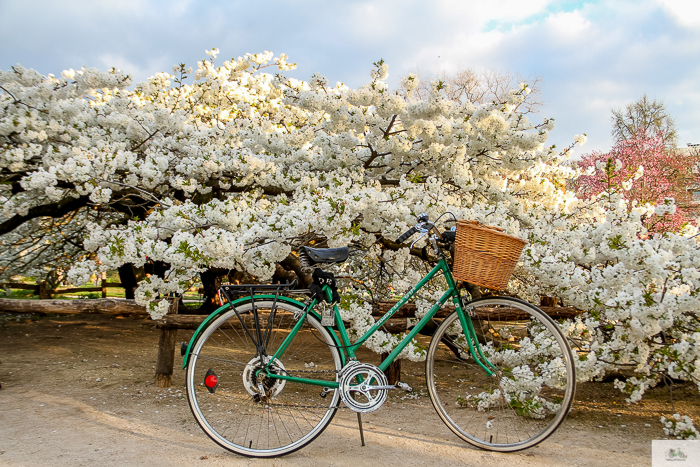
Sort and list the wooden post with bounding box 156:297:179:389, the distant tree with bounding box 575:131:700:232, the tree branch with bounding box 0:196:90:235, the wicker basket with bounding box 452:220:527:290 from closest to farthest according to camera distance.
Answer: the wicker basket with bounding box 452:220:527:290
the wooden post with bounding box 156:297:179:389
the tree branch with bounding box 0:196:90:235
the distant tree with bounding box 575:131:700:232

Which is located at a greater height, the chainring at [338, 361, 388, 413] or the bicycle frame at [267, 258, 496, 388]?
the bicycle frame at [267, 258, 496, 388]

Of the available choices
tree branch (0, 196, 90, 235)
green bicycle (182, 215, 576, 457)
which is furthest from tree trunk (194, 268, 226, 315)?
green bicycle (182, 215, 576, 457)

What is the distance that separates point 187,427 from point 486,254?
2.22 meters

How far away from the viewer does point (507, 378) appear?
2.61 meters

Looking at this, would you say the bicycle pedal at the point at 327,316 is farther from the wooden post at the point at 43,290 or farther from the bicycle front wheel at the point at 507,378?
the wooden post at the point at 43,290

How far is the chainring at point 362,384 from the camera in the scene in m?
2.37

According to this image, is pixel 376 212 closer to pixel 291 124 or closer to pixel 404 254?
pixel 404 254

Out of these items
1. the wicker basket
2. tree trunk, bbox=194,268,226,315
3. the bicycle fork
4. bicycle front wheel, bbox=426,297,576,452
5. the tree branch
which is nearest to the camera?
the wicker basket

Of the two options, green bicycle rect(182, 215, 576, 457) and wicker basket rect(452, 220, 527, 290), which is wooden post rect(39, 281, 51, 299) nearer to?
green bicycle rect(182, 215, 576, 457)

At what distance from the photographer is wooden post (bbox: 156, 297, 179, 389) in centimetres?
383

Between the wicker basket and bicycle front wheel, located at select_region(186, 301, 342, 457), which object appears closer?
the wicker basket

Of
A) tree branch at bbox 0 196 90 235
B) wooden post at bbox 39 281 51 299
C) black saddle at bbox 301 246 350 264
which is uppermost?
tree branch at bbox 0 196 90 235

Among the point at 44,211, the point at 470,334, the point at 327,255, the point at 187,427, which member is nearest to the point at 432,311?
the point at 470,334

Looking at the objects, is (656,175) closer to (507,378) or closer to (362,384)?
(507,378)
